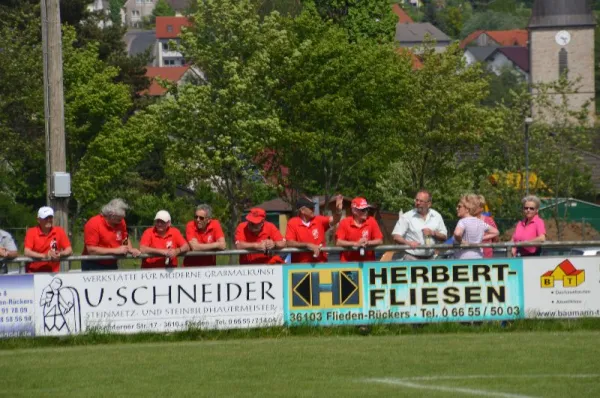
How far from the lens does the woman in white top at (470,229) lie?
17.6 metres

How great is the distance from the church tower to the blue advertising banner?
13501 cm

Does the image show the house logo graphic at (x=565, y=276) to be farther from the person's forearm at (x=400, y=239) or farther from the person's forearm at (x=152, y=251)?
the person's forearm at (x=152, y=251)

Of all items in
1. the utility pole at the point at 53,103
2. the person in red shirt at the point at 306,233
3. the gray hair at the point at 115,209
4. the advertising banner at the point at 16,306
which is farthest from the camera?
the utility pole at the point at 53,103

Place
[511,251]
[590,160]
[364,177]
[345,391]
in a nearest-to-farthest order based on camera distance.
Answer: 1. [345,391]
2. [511,251]
3. [364,177]
4. [590,160]

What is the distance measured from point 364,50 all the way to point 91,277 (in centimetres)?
3947

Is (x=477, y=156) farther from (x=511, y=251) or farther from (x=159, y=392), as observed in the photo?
(x=159, y=392)

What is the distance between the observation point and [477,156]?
67562 millimetres

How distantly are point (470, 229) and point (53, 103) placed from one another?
269 inches

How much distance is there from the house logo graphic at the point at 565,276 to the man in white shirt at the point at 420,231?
1.41 meters

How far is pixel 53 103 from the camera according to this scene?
814 inches

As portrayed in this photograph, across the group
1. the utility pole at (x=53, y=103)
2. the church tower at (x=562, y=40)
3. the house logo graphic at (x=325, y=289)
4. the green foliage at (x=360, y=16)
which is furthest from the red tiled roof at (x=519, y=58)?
the house logo graphic at (x=325, y=289)

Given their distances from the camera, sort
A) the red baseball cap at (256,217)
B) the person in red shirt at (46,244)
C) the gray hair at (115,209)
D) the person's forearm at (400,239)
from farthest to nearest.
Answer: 1. the person's forearm at (400,239)
2. the red baseball cap at (256,217)
3. the person in red shirt at (46,244)
4. the gray hair at (115,209)

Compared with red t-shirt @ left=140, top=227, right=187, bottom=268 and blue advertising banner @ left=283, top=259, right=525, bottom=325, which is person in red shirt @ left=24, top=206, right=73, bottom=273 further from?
blue advertising banner @ left=283, top=259, right=525, bottom=325

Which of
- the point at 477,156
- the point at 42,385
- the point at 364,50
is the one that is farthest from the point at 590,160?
the point at 42,385
